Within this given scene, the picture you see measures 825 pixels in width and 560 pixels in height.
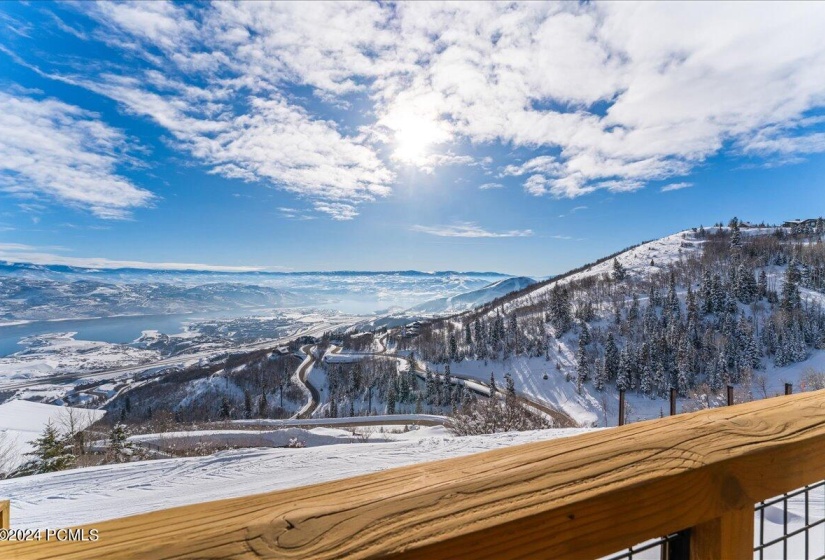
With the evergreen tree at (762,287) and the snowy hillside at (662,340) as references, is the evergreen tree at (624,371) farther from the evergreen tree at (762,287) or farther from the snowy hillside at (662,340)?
the evergreen tree at (762,287)

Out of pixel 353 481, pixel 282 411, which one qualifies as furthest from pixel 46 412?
pixel 353 481

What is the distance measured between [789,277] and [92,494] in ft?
350

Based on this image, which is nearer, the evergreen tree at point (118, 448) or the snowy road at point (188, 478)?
the snowy road at point (188, 478)

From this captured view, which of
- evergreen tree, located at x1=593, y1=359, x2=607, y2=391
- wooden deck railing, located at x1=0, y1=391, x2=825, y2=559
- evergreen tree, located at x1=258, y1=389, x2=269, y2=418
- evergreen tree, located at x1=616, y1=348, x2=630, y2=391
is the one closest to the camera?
wooden deck railing, located at x1=0, y1=391, x2=825, y2=559

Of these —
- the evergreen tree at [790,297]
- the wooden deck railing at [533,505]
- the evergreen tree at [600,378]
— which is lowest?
the evergreen tree at [600,378]

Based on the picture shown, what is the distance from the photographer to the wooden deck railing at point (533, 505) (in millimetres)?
565

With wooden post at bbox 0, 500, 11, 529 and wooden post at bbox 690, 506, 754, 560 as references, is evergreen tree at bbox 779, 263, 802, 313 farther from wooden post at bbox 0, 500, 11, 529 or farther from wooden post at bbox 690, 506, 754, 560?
wooden post at bbox 0, 500, 11, 529

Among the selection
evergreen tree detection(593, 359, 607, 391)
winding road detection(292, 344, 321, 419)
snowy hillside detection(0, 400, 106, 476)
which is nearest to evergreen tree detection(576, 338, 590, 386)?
evergreen tree detection(593, 359, 607, 391)

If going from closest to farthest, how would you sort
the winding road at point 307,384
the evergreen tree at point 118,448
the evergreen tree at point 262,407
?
the evergreen tree at point 118,448, the evergreen tree at point 262,407, the winding road at point 307,384

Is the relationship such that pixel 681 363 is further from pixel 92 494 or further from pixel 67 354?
pixel 67 354

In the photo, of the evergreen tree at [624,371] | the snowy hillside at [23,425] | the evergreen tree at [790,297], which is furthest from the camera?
the evergreen tree at [790,297]

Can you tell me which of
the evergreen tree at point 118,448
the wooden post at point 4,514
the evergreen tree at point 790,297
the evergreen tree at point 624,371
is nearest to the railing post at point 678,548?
the wooden post at point 4,514

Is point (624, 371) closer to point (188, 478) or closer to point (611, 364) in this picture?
point (611, 364)

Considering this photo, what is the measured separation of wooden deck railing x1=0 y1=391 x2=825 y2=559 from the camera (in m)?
0.57
